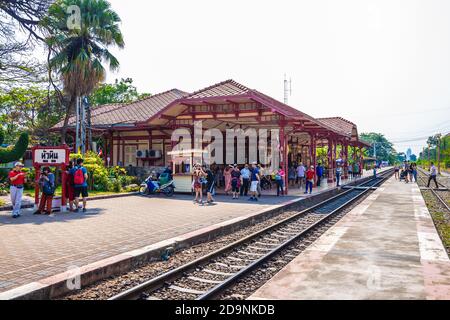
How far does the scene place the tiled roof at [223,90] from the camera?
17.7 meters

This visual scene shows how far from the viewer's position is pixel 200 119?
65.4ft

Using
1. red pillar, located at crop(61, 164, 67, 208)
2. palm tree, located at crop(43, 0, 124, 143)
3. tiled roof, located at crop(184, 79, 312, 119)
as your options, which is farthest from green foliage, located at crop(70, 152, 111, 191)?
red pillar, located at crop(61, 164, 67, 208)

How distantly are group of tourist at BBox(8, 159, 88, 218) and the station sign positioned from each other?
1.18 feet

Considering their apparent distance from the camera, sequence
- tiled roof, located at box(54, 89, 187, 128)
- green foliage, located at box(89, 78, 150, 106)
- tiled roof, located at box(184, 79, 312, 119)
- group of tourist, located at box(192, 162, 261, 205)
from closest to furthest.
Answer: group of tourist, located at box(192, 162, 261, 205) → tiled roof, located at box(184, 79, 312, 119) → tiled roof, located at box(54, 89, 187, 128) → green foliage, located at box(89, 78, 150, 106)

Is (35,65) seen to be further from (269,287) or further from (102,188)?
(269,287)

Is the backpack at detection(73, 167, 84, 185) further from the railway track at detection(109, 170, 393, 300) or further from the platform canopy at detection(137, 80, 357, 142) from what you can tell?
the platform canopy at detection(137, 80, 357, 142)

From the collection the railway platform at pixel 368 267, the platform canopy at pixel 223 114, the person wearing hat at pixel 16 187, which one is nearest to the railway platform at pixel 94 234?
the person wearing hat at pixel 16 187

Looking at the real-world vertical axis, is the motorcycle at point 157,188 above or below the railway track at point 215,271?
above

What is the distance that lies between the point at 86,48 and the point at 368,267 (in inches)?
683

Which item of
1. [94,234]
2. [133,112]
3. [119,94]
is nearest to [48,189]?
[94,234]

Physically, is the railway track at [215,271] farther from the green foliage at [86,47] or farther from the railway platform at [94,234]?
the green foliage at [86,47]

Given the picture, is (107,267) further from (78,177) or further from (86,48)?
(86,48)

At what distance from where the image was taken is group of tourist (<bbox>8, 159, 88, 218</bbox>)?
1059 cm

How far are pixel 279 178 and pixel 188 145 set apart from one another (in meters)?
6.45
